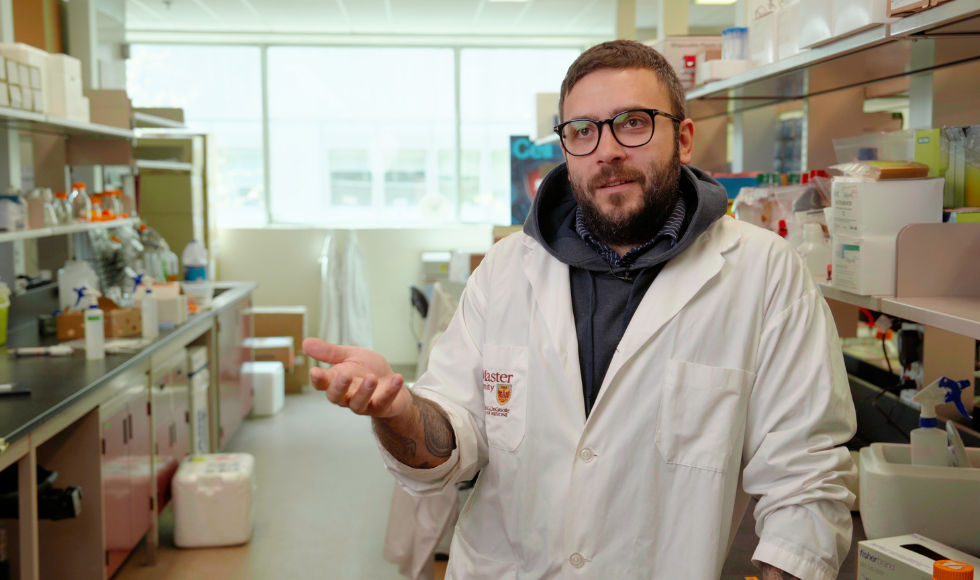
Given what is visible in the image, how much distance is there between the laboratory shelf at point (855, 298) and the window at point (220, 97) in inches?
233

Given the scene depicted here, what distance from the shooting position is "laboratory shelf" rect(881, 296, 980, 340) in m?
1.17

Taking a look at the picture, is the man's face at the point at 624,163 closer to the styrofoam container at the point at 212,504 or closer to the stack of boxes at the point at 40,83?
the stack of boxes at the point at 40,83

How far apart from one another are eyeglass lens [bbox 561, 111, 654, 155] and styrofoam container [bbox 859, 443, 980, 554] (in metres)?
0.78

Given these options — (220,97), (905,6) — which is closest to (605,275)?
(905,6)

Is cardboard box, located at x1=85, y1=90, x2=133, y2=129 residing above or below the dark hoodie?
above

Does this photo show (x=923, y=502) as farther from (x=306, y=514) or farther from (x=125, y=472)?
(x=306, y=514)

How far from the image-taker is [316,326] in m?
6.84

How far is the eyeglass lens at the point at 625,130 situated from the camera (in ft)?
4.33

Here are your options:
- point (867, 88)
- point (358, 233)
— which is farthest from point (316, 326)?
point (867, 88)

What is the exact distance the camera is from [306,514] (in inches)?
148

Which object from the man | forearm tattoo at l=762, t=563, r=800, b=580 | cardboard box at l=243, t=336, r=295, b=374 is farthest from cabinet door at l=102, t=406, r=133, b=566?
cardboard box at l=243, t=336, r=295, b=374

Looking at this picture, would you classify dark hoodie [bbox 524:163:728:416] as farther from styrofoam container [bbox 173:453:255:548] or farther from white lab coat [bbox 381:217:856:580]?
styrofoam container [bbox 173:453:255:548]

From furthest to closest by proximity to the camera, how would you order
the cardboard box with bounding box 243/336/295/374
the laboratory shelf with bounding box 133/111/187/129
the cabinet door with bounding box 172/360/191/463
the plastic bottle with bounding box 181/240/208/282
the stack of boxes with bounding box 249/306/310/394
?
the stack of boxes with bounding box 249/306/310/394 → the cardboard box with bounding box 243/336/295/374 → the plastic bottle with bounding box 181/240/208/282 → the laboratory shelf with bounding box 133/111/187/129 → the cabinet door with bounding box 172/360/191/463

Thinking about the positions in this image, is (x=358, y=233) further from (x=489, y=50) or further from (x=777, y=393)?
(x=777, y=393)
